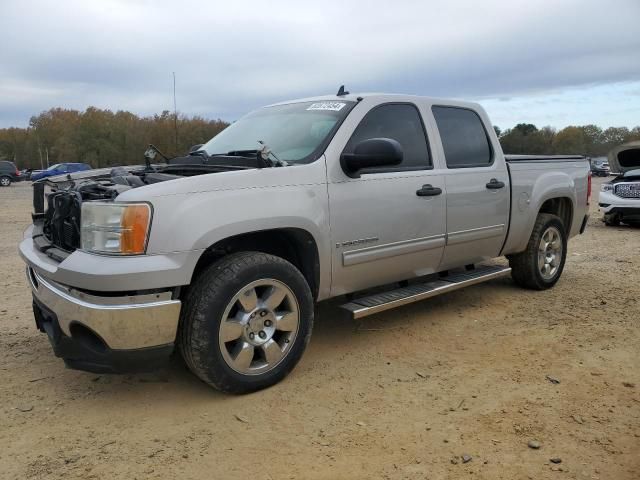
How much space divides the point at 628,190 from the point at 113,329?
1104cm

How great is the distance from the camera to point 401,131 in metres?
4.27

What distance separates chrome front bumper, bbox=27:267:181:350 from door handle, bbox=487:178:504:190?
3.04 m

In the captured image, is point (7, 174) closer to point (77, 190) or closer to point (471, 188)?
point (77, 190)

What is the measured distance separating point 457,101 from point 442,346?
224 cm

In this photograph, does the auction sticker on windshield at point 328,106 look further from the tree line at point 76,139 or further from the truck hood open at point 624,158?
the tree line at point 76,139

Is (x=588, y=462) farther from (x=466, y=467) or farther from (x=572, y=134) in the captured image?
(x=572, y=134)

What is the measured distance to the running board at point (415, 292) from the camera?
12.6 ft

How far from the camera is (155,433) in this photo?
2.92 m

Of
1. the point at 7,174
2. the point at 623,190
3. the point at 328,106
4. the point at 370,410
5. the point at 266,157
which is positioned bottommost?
the point at 370,410

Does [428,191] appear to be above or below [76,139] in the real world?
below

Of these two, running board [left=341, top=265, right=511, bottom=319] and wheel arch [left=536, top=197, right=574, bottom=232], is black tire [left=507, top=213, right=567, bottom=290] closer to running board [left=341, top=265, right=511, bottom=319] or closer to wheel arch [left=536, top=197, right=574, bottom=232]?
wheel arch [left=536, top=197, right=574, bottom=232]

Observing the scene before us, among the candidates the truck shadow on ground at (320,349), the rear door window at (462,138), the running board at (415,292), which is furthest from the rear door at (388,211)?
the truck shadow on ground at (320,349)

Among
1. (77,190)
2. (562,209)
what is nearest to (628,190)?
(562,209)

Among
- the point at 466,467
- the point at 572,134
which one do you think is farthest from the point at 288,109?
the point at 572,134
